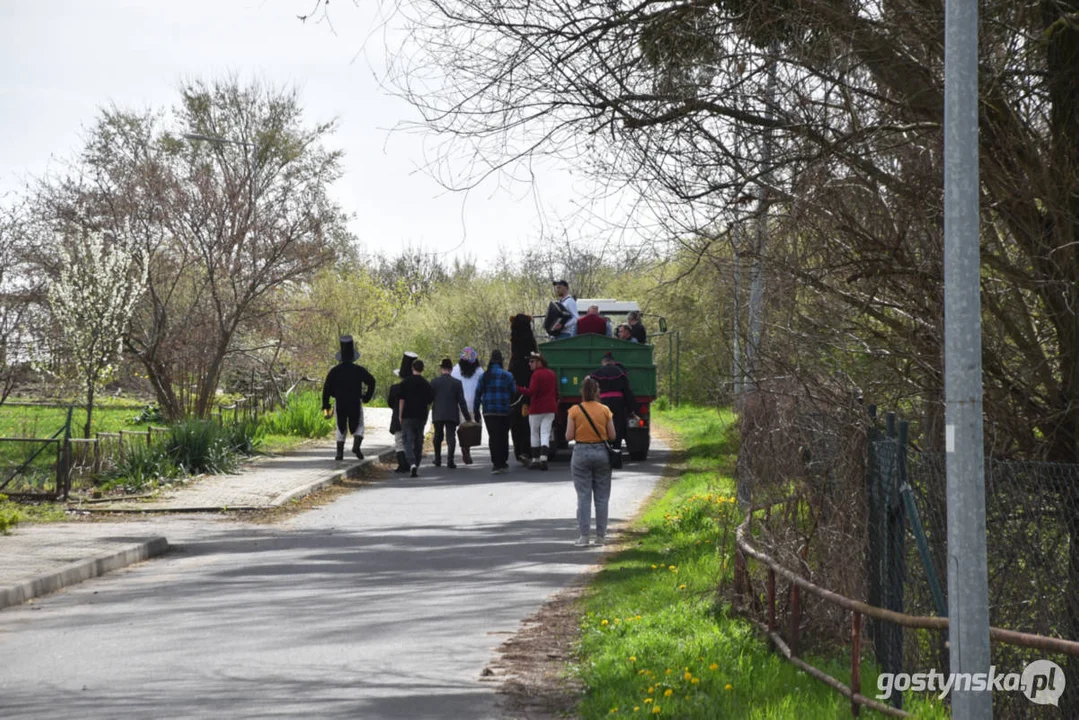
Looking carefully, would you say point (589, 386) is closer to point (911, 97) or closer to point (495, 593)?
point (495, 593)

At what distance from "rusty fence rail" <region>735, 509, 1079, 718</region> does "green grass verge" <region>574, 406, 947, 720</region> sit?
0.07 meters

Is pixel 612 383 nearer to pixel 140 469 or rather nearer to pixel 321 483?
pixel 321 483

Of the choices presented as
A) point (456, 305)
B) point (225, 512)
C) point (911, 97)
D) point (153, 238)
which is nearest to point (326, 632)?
point (911, 97)

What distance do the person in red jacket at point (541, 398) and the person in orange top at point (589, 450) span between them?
8241mm

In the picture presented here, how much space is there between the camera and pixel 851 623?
7.53m

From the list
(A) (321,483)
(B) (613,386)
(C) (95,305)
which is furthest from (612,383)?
(C) (95,305)

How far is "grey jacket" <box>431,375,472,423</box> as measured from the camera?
76.8 ft

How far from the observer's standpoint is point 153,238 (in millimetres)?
28266

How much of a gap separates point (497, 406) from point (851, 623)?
15447 millimetres

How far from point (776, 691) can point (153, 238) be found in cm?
2330

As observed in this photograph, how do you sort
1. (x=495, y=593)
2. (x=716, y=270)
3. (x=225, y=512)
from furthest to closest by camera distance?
1. (x=225, y=512)
2. (x=495, y=593)
3. (x=716, y=270)

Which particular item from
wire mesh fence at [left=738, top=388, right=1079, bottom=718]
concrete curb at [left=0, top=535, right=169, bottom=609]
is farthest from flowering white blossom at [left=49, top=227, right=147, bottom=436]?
wire mesh fence at [left=738, top=388, right=1079, bottom=718]

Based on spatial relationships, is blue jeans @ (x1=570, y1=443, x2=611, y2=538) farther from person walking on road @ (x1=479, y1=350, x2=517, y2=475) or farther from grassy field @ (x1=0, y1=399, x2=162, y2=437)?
grassy field @ (x1=0, y1=399, x2=162, y2=437)

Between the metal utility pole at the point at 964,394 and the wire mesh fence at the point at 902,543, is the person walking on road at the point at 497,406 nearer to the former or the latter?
the wire mesh fence at the point at 902,543
